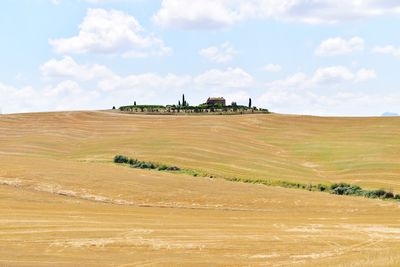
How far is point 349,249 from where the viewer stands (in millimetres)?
27578

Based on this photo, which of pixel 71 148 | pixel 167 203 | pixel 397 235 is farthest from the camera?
pixel 71 148

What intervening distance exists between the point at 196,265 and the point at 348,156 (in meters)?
48.8

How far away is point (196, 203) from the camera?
40938 mm

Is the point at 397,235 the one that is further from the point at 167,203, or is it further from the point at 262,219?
the point at 167,203

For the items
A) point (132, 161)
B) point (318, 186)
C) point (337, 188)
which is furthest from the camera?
point (132, 161)

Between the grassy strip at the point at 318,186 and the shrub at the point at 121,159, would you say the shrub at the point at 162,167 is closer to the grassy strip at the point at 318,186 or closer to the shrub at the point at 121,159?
the grassy strip at the point at 318,186

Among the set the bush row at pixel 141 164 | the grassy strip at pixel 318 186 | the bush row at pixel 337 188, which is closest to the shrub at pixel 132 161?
the bush row at pixel 141 164

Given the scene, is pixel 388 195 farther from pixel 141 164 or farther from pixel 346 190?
pixel 141 164

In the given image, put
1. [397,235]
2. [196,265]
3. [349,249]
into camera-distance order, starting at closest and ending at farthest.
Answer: [196,265] → [349,249] → [397,235]

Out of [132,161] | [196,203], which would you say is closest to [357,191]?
[196,203]

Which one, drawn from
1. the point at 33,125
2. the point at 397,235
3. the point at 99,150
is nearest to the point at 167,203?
the point at 397,235

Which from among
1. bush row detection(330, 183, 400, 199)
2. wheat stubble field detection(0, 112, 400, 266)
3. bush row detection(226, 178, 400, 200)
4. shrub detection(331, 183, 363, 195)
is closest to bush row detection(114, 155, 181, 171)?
wheat stubble field detection(0, 112, 400, 266)

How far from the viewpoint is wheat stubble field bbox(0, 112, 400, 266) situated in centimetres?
2620

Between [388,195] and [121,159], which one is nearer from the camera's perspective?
[388,195]
